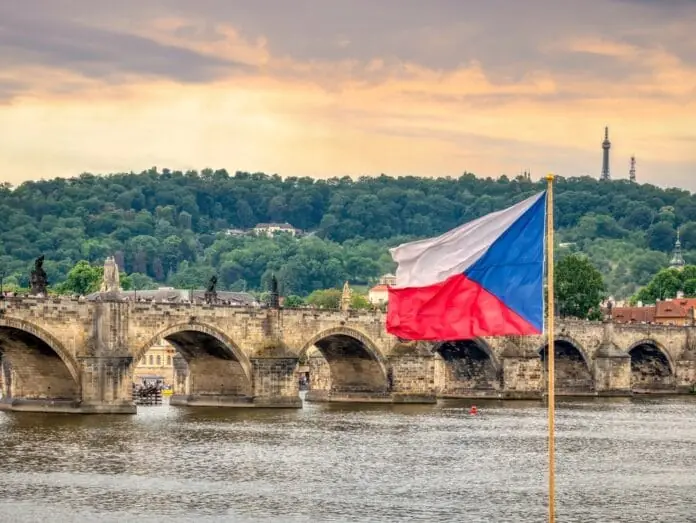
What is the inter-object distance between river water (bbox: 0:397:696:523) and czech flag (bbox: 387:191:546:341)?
48.4ft

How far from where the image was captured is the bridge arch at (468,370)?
11081cm

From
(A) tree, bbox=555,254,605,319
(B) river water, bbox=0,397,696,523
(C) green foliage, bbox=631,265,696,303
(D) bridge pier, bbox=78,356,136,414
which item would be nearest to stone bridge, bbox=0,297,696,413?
(D) bridge pier, bbox=78,356,136,414

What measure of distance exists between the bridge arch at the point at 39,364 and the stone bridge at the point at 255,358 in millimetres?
50

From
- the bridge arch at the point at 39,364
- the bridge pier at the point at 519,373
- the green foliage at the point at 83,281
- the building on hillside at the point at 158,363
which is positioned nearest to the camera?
the bridge arch at the point at 39,364

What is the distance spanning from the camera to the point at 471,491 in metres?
52.4

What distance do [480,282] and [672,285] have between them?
548 feet

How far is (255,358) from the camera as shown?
89.6m

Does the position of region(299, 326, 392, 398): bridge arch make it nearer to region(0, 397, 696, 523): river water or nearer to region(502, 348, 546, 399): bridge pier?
region(0, 397, 696, 523): river water

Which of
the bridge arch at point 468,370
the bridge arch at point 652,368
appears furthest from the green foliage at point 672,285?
the bridge arch at point 468,370

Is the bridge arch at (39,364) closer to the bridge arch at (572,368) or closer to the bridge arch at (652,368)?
the bridge arch at (572,368)

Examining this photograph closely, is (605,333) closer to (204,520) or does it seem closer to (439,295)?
(204,520)

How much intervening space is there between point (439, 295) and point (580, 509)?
18542mm

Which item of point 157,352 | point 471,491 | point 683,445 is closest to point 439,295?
point 471,491

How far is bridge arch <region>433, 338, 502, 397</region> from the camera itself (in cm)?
11081
